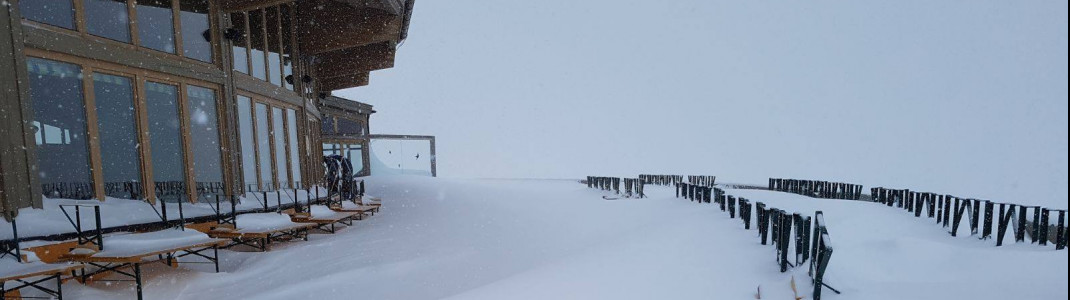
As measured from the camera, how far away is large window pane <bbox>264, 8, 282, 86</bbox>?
12.0m

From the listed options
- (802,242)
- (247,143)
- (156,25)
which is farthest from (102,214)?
(802,242)

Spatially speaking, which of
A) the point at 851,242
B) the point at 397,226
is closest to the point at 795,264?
the point at 851,242

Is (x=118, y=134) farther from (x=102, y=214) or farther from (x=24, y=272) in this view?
(x=24, y=272)

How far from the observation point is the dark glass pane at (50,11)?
19.6ft

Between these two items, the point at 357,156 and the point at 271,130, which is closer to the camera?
the point at 271,130

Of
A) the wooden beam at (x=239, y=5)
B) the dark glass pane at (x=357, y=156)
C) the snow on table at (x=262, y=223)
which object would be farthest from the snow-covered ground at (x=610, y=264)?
the dark glass pane at (x=357, y=156)

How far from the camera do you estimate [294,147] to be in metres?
12.8

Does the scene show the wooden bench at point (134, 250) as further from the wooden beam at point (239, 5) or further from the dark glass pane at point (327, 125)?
the dark glass pane at point (327, 125)

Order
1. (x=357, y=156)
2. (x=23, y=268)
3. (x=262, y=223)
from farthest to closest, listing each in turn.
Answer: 1. (x=357, y=156)
2. (x=262, y=223)
3. (x=23, y=268)

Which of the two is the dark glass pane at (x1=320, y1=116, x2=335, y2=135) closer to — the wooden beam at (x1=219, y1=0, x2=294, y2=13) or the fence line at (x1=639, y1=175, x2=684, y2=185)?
the wooden beam at (x1=219, y1=0, x2=294, y2=13)

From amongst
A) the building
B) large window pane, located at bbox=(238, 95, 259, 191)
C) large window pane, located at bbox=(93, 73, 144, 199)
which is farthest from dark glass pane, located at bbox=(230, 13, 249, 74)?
large window pane, located at bbox=(93, 73, 144, 199)

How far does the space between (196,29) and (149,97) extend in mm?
1763

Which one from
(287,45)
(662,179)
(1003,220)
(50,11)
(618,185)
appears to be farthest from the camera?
(662,179)

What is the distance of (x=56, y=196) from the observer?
630 centimetres
